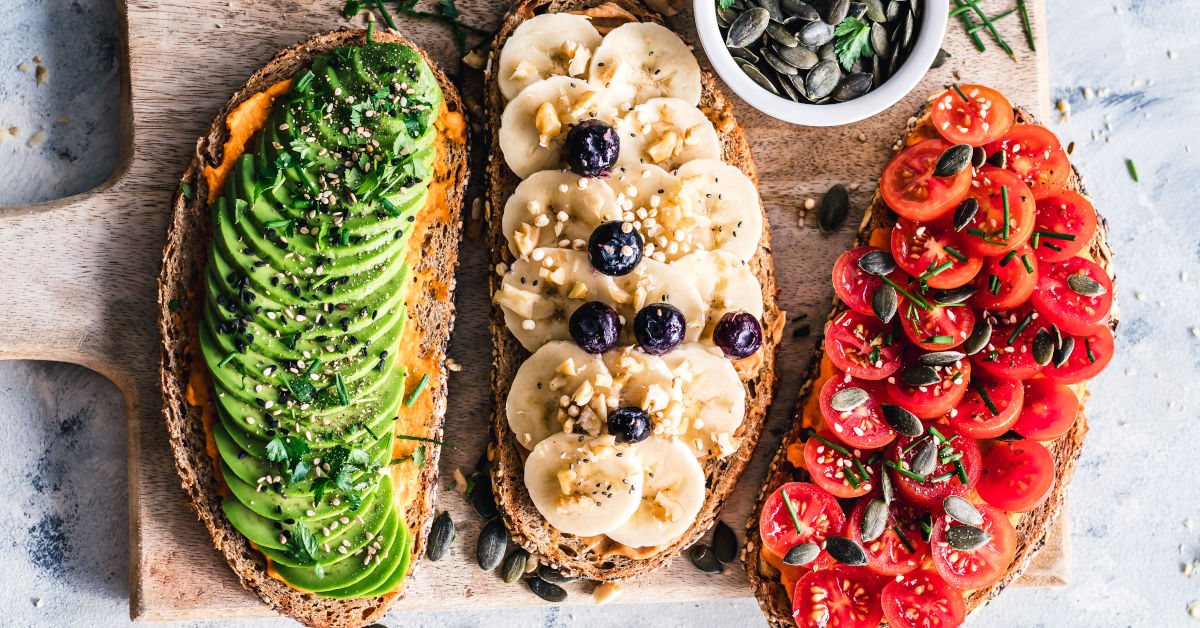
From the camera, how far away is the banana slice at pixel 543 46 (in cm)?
309

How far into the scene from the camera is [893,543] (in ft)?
10.2

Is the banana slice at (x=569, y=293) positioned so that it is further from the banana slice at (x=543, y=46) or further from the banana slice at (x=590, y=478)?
the banana slice at (x=543, y=46)

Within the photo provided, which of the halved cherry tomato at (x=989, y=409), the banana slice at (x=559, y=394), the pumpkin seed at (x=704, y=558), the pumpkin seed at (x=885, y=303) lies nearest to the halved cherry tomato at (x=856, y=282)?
the pumpkin seed at (x=885, y=303)

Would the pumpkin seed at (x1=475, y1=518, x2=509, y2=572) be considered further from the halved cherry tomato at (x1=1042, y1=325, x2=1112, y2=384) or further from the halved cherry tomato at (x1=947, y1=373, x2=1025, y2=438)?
the halved cherry tomato at (x1=1042, y1=325, x2=1112, y2=384)

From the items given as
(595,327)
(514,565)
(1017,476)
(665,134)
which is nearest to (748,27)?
(665,134)

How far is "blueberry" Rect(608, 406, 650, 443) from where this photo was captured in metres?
2.82

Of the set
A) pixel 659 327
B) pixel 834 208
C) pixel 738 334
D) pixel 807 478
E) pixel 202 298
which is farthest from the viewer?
pixel 834 208

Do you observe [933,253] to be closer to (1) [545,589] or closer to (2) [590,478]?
(2) [590,478]

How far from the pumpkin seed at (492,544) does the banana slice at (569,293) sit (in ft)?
2.56

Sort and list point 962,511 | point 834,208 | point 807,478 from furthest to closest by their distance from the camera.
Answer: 1. point 834,208
2. point 807,478
3. point 962,511

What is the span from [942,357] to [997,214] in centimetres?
55

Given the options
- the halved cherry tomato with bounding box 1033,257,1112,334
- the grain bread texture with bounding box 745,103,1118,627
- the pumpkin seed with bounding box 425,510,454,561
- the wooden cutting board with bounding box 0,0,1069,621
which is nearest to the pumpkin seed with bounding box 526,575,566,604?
the wooden cutting board with bounding box 0,0,1069,621

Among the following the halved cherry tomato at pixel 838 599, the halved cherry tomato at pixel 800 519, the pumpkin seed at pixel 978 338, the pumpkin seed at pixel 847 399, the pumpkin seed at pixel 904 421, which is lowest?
the halved cherry tomato at pixel 838 599

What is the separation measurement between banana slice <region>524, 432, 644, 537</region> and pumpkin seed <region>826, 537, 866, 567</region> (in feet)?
2.45
